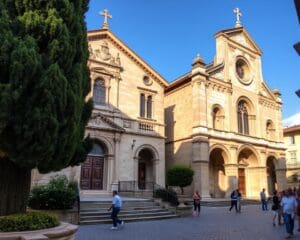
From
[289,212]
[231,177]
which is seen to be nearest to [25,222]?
[289,212]

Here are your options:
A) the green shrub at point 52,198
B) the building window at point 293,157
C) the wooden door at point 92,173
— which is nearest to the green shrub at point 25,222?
the green shrub at point 52,198

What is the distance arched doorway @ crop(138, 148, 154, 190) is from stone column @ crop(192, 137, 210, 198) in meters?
3.95

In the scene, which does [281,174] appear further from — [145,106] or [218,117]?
[145,106]

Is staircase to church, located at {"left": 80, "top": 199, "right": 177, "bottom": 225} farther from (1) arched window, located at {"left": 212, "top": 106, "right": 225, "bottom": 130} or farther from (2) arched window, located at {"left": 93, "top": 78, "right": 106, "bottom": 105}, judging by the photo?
(1) arched window, located at {"left": 212, "top": 106, "right": 225, "bottom": 130}

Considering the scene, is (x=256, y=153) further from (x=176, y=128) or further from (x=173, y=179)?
(x=173, y=179)

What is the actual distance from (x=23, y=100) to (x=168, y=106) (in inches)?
1071

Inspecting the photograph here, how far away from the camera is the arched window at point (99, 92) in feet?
81.4

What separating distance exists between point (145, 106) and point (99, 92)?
4443 millimetres

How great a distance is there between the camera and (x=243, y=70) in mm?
36125

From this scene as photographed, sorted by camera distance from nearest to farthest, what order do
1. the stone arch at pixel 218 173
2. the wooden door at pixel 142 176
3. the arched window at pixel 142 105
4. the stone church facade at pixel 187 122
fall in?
the stone church facade at pixel 187 122 → the wooden door at pixel 142 176 → the arched window at pixel 142 105 → the stone arch at pixel 218 173

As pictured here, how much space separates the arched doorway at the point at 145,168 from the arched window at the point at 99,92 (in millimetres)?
5645

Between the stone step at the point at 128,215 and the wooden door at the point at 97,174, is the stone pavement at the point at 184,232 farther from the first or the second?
the wooden door at the point at 97,174

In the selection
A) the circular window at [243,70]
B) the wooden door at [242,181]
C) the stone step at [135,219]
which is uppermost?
the circular window at [243,70]

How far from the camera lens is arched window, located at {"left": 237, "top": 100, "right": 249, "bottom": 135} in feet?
109
